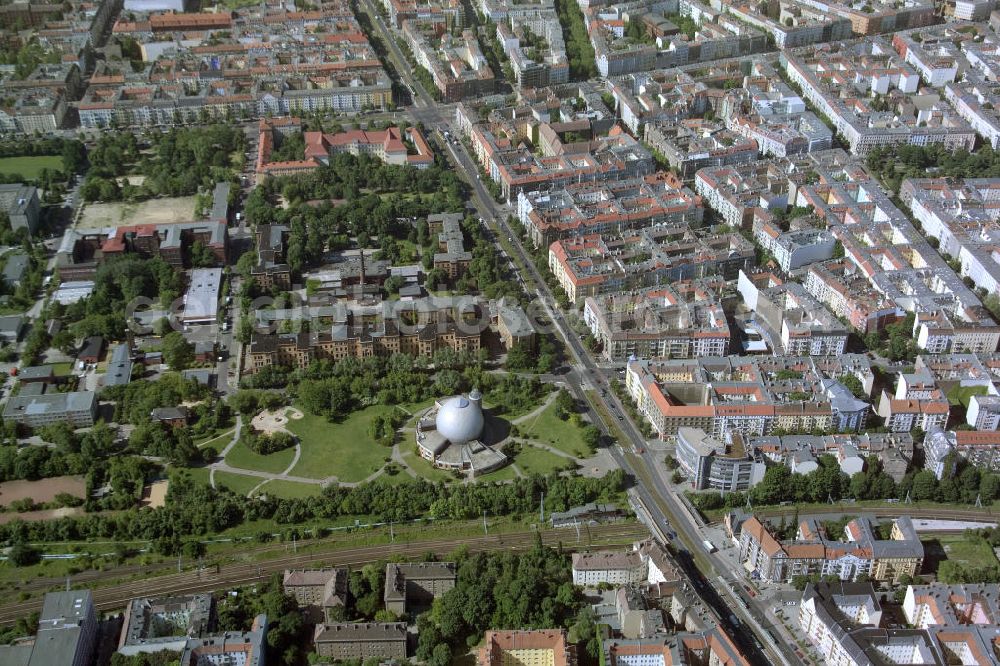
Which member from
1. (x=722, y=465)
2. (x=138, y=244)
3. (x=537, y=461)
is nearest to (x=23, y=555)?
(x=537, y=461)

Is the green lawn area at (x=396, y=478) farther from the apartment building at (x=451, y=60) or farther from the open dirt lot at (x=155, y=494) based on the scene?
the apartment building at (x=451, y=60)

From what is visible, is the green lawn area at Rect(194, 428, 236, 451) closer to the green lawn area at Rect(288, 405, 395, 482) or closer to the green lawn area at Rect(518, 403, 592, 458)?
the green lawn area at Rect(288, 405, 395, 482)

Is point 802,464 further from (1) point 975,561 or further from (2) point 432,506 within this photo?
(2) point 432,506

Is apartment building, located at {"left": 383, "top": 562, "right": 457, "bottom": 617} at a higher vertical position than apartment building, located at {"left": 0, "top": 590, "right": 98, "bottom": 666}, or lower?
lower

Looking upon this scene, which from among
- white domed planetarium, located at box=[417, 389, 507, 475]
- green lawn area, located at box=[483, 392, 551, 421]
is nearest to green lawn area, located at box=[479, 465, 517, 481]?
white domed planetarium, located at box=[417, 389, 507, 475]

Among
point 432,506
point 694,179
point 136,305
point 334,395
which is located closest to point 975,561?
point 432,506

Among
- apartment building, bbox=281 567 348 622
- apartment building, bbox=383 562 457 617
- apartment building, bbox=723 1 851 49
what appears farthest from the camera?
apartment building, bbox=723 1 851 49
